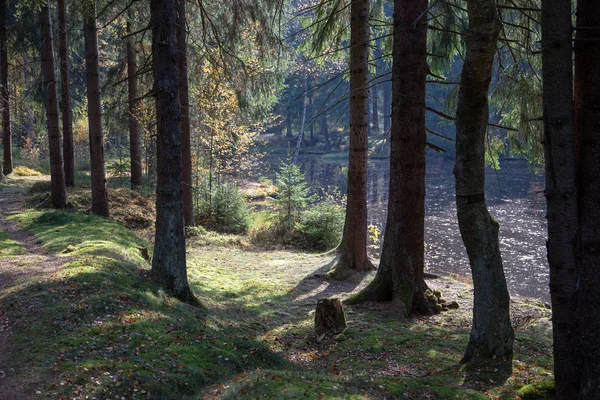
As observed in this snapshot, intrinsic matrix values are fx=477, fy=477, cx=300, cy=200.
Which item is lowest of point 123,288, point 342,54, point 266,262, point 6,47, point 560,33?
point 266,262

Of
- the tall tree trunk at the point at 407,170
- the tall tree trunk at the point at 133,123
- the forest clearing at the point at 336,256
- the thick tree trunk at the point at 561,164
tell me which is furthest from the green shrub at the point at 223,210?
the thick tree trunk at the point at 561,164

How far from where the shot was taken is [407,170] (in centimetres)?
768

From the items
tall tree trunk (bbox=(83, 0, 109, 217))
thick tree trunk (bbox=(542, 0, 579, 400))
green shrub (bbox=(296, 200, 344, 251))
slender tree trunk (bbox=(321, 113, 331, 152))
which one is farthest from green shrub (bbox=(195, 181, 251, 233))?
slender tree trunk (bbox=(321, 113, 331, 152))

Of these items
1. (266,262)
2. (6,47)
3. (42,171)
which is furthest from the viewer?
(42,171)

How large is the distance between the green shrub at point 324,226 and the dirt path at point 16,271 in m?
7.96

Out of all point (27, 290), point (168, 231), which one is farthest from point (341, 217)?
point (27, 290)

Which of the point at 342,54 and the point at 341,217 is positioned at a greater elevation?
the point at 342,54

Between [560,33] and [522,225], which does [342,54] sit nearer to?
[560,33]

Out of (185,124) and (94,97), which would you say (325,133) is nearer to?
(185,124)

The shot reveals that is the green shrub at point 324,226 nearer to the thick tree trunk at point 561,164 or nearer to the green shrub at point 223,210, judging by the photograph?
the green shrub at point 223,210

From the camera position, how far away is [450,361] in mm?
5500

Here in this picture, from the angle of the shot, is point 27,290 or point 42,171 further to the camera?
point 42,171

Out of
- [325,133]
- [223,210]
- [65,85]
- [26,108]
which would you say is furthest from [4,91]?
[325,133]

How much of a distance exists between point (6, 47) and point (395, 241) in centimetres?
1679
